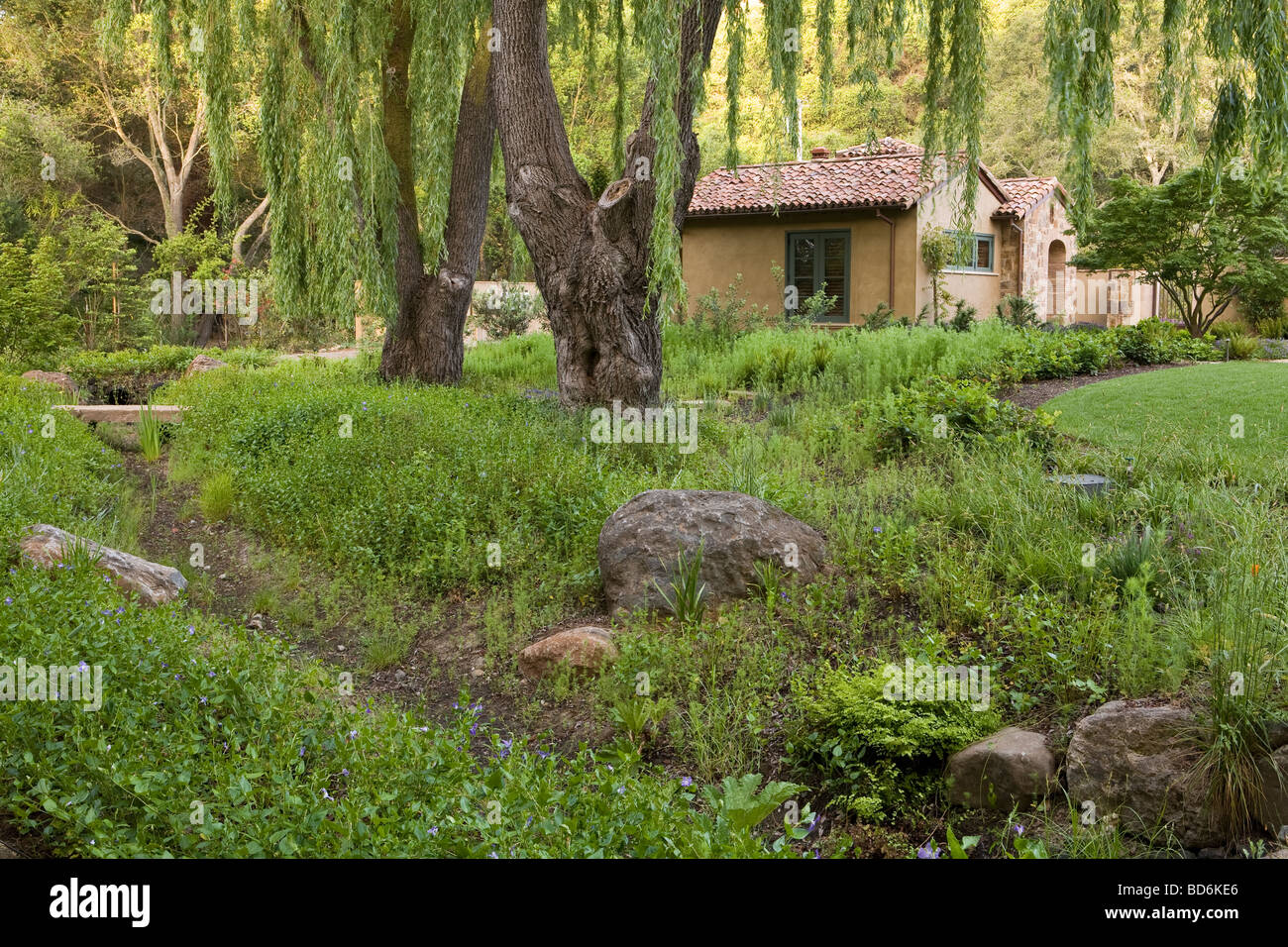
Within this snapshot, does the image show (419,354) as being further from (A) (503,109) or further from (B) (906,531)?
(B) (906,531)

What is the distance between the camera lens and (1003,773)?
3.93 meters

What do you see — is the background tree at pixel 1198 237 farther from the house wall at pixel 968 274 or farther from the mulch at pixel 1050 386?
the mulch at pixel 1050 386

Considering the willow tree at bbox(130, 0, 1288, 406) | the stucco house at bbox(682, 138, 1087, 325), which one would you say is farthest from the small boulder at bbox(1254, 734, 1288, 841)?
the stucco house at bbox(682, 138, 1087, 325)

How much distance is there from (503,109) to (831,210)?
42.7ft

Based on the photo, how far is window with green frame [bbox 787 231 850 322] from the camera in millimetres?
22266

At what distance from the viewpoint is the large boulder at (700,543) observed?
5859mm

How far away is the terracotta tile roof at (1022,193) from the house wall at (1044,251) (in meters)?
0.19

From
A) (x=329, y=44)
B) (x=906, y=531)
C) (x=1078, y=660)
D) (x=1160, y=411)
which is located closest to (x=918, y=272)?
(x=1160, y=411)

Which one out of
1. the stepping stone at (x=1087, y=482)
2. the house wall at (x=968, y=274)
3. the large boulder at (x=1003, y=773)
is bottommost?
the large boulder at (x=1003, y=773)

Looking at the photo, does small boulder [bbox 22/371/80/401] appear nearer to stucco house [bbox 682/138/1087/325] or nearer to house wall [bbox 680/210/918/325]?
house wall [bbox 680/210/918/325]

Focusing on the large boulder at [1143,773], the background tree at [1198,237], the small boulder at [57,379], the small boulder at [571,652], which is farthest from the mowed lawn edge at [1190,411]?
the small boulder at [57,379]

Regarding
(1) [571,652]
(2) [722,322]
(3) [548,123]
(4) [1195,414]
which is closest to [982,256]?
(2) [722,322]

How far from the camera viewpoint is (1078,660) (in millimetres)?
4598
